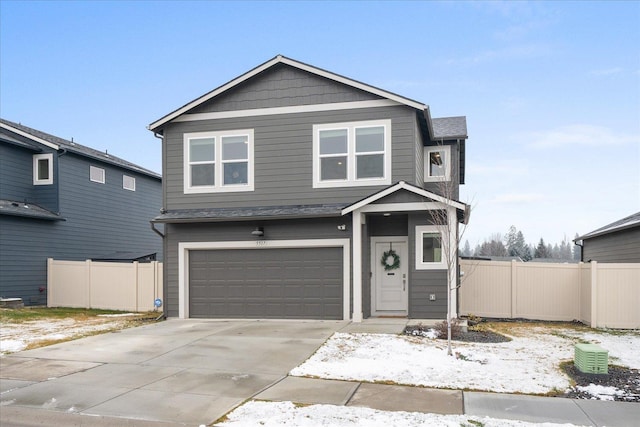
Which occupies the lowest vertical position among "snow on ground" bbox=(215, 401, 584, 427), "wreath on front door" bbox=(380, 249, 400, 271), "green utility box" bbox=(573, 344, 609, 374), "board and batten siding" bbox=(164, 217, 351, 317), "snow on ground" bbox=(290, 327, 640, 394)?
"snow on ground" bbox=(290, 327, 640, 394)

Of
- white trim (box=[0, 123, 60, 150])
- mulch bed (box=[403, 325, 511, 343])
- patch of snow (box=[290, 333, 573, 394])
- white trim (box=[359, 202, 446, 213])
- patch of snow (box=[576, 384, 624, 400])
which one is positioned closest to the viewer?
A: patch of snow (box=[576, 384, 624, 400])

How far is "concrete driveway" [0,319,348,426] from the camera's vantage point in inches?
247

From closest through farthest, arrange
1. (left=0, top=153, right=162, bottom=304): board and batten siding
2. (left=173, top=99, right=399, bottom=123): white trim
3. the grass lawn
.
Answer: the grass lawn < (left=173, top=99, right=399, bottom=123): white trim < (left=0, top=153, right=162, bottom=304): board and batten siding

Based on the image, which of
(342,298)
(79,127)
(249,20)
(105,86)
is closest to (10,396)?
(342,298)

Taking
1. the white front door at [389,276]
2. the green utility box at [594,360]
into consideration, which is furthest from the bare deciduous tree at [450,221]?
the green utility box at [594,360]

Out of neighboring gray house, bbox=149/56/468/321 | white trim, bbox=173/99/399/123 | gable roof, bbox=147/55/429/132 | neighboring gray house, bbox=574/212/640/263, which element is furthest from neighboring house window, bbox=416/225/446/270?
neighboring gray house, bbox=574/212/640/263

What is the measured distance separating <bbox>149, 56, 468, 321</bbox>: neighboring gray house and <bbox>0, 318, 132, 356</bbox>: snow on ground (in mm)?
2199

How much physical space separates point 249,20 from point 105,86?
1171 cm

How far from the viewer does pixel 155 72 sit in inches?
950

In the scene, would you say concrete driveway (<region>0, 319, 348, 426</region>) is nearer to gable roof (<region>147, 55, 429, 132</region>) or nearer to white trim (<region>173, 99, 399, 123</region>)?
white trim (<region>173, 99, 399, 123</region>)

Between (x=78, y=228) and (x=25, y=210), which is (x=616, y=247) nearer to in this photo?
(x=78, y=228)

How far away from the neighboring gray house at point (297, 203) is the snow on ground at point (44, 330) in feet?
7.21

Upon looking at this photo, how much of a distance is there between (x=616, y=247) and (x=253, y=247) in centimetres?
1296

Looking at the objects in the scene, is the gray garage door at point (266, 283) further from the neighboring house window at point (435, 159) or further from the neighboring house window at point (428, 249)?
the neighboring house window at point (435, 159)
